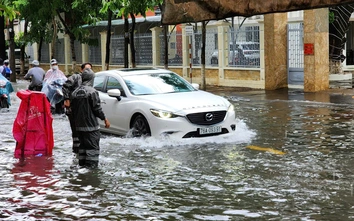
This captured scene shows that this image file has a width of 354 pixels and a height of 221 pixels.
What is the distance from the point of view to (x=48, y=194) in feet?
28.0

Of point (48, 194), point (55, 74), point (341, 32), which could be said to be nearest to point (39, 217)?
point (48, 194)

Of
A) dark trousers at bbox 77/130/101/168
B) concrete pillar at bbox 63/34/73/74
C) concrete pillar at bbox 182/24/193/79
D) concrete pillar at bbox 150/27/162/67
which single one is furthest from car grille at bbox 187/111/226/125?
concrete pillar at bbox 63/34/73/74

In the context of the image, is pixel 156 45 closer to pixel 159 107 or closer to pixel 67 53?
pixel 67 53

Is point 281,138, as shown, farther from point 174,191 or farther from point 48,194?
point 48,194

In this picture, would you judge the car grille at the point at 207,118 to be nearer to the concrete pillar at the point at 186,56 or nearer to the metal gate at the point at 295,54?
the metal gate at the point at 295,54

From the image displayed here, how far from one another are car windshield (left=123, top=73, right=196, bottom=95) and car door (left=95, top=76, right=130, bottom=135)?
26 cm

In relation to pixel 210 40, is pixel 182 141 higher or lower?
lower

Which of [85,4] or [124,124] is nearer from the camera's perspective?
[124,124]

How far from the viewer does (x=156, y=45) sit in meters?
33.6

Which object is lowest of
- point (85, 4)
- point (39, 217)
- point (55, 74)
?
point (39, 217)

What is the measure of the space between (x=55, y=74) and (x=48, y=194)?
10662mm

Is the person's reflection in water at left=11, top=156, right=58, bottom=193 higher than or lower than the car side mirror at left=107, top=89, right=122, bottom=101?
lower

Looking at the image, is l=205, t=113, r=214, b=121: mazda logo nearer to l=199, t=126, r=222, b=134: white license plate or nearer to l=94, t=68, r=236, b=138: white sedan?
l=94, t=68, r=236, b=138: white sedan

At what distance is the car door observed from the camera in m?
13.3
